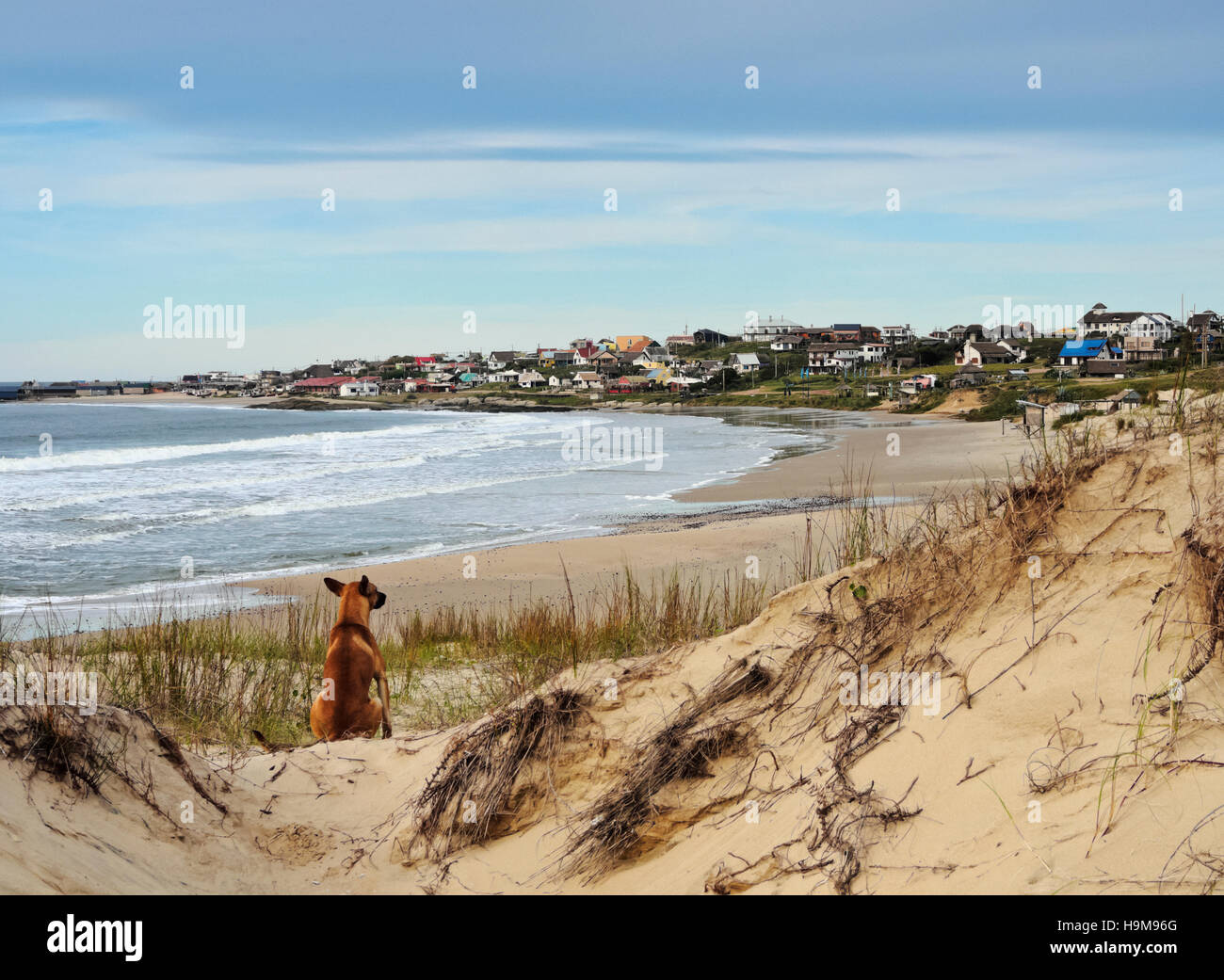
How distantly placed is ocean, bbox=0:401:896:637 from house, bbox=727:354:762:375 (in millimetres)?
62890

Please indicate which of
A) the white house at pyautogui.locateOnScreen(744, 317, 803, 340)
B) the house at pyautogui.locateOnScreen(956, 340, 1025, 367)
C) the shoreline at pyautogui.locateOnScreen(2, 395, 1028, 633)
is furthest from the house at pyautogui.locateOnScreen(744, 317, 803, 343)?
the shoreline at pyautogui.locateOnScreen(2, 395, 1028, 633)

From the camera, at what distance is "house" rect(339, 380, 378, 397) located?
536 ft

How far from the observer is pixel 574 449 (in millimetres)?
51812

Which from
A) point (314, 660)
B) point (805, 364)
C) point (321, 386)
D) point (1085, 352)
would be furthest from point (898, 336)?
point (314, 660)

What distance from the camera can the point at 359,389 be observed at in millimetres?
165875

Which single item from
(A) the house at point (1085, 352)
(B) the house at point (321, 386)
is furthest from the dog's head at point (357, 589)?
(B) the house at point (321, 386)

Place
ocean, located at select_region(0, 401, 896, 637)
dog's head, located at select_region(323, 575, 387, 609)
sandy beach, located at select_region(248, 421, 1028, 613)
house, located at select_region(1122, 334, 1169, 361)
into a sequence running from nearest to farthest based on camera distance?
dog's head, located at select_region(323, 575, 387, 609) → sandy beach, located at select_region(248, 421, 1028, 613) → ocean, located at select_region(0, 401, 896, 637) → house, located at select_region(1122, 334, 1169, 361)

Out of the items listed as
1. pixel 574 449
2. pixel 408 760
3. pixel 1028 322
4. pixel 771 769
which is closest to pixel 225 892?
pixel 408 760

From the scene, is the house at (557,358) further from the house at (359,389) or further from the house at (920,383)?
the house at (920,383)

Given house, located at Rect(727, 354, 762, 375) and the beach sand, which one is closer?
the beach sand

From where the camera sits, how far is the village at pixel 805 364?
85375 millimetres

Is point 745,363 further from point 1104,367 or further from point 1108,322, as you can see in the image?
point 1104,367

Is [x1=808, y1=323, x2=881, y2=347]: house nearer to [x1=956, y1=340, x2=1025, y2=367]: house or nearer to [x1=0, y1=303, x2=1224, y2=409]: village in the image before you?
[x1=0, y1=303, x2=1224, y2=409]: village

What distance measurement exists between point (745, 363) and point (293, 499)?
106549mm
